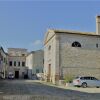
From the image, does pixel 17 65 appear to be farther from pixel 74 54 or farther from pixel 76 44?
pixel 74 54

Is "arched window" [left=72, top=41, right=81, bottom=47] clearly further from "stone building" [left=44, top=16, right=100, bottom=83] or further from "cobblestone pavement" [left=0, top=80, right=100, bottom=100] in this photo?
"cobblestone pavement" [left=0, top=80, right=100, bottom=100]

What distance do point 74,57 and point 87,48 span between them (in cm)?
281

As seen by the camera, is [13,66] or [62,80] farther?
[13,66]

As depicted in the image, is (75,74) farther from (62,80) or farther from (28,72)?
(28,72)

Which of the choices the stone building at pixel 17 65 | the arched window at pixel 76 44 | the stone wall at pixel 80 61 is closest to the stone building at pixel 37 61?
the stone building at pixel 17 65

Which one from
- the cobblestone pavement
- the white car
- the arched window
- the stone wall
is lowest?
the cobblestone pavement

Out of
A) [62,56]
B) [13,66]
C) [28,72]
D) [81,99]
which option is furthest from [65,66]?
[13,66]

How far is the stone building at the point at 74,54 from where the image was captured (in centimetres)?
4428

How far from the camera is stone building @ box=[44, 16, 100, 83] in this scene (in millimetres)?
44281

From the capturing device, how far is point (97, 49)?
46.7 meters

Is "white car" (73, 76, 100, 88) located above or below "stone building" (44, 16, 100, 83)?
below

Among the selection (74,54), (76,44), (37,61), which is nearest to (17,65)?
(37,61)

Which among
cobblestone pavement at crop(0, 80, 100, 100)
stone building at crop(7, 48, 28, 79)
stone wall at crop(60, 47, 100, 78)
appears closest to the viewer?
cobblestone pavement at crop(0, 80, 100, 100)

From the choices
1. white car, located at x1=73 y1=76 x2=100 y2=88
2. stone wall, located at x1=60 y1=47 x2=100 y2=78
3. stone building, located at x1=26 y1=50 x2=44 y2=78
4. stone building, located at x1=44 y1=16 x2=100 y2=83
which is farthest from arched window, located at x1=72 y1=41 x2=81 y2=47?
stone building, located at x1=26 y1=50 x2=44 y2=78
